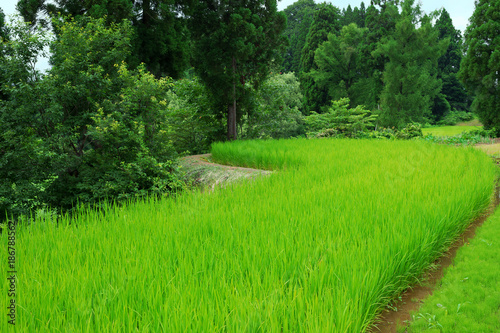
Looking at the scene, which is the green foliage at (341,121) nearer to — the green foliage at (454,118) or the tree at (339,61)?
the tree at (339,61)

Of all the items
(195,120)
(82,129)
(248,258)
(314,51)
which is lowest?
(248,258)

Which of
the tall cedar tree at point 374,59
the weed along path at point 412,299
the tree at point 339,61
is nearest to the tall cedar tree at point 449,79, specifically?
the tall cedar tree at point 374,59

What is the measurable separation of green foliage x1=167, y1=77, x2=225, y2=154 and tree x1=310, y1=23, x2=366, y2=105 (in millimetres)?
16949

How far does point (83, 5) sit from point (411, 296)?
1070 cm

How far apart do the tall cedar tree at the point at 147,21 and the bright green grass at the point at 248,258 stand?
657 cm

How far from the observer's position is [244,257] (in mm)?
2676

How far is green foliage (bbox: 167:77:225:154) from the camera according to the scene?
13.7 meters

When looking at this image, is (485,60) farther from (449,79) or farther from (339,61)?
(449,79)

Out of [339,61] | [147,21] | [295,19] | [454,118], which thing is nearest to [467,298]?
[147,21]

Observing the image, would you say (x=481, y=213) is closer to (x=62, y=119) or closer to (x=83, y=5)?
(x=62, y=119)

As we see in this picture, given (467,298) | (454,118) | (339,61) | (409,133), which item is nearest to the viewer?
(467,298)

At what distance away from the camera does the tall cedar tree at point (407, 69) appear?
2448 centimetres

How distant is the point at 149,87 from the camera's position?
6559 millimetres

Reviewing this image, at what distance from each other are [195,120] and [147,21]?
15.9ft
